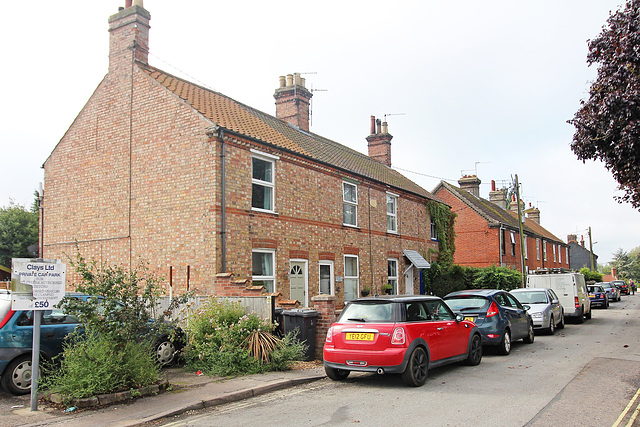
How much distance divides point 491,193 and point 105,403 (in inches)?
1718

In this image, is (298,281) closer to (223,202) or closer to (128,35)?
(223,202)

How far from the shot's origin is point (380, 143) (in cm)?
3028

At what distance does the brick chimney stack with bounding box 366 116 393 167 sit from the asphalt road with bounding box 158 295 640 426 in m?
20.0

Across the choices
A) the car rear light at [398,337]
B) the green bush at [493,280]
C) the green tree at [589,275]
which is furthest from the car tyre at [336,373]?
the green tree at [589,275]

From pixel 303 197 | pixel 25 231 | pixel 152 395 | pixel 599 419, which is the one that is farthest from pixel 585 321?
pixel 25 231

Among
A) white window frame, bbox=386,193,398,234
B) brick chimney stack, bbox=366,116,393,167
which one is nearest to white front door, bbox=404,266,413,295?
white window frame, bbox=386,193,398,234

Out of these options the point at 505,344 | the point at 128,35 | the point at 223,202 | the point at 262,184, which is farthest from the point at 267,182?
the point at 505,344

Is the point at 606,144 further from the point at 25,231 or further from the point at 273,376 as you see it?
the point at 25,231

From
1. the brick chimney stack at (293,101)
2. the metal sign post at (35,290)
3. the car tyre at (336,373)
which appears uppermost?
the brick chimney stack at (293,101)

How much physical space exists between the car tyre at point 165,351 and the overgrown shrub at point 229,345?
453 millimetres

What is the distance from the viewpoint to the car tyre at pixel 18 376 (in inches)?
320

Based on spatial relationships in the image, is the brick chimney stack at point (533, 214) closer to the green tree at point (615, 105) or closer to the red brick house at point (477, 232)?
the red brick house at point (477, 232)

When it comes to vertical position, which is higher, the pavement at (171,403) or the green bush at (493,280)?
the green bush at (493,280)

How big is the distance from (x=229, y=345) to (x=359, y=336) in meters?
2.85
